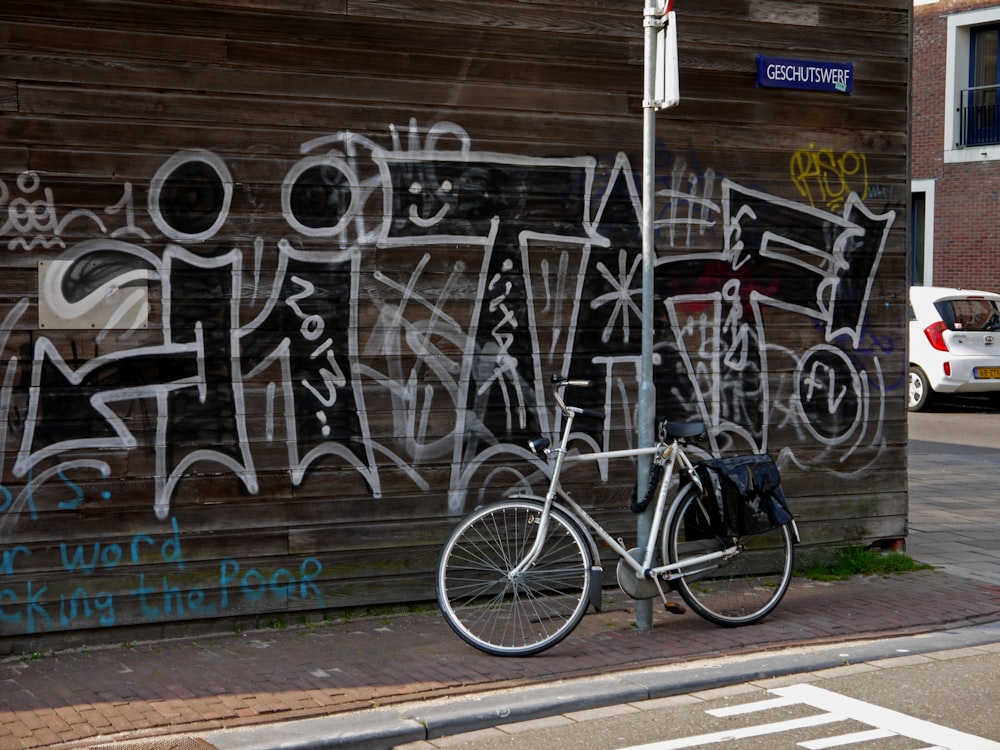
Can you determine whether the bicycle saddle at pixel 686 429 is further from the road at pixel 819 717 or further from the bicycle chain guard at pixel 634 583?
the road at pixel 819 717

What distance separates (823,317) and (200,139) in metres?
4.01

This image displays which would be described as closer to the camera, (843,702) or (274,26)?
(843,702)

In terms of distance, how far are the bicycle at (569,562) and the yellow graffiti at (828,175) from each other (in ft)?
7.05

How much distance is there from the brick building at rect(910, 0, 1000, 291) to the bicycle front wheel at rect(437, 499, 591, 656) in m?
21.8

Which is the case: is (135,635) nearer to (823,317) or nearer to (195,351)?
(195,351)

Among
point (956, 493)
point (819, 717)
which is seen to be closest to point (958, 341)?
point (956, 493)

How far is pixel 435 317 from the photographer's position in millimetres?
6852

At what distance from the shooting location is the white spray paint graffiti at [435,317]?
6.21 meters

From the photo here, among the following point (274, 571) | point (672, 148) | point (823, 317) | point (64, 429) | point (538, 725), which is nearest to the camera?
point (538, 725)

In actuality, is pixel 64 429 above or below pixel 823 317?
below

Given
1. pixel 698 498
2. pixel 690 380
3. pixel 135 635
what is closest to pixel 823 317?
pixel 690 380

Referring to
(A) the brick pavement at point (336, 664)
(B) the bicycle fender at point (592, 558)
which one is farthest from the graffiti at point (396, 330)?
(B) the bicycle fender at point (592, 558)

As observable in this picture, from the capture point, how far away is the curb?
4965 millimetres

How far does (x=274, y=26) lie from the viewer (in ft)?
21.0
